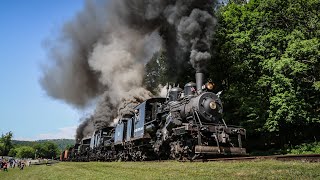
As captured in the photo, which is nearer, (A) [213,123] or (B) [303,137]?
(A) [213,123]

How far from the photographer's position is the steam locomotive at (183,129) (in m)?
13.2

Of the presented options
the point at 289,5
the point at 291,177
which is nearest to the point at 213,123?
the point at 291,177

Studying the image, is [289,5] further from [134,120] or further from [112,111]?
[112,111]

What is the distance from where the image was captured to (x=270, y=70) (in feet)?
65.3

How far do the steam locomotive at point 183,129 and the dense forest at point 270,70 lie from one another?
454cm

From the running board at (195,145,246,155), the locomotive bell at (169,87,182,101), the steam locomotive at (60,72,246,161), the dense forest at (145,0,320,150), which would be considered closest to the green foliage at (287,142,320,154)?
the dense forest at (145,0,320,150)

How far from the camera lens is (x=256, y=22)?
2241 centimetres

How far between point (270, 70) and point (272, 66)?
Result: 0.31 metres

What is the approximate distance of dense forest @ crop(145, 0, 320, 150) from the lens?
18812 millimetres

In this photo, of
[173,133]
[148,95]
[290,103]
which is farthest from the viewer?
[148,95]

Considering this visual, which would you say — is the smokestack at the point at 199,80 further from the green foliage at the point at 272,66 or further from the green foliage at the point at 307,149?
the green foliage at the point at 307,149

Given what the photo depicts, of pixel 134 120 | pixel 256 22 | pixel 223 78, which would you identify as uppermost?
pixel 256 22

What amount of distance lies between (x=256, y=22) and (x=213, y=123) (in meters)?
11.5

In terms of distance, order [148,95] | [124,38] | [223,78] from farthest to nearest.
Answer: [148,95] < [124,38] < [223,78]
